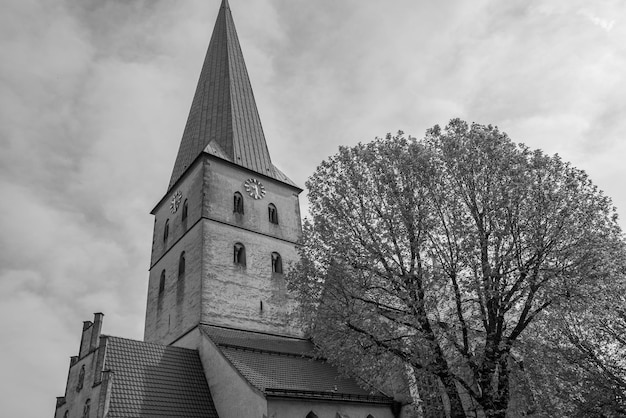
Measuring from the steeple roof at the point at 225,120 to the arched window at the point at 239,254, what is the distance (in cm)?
500

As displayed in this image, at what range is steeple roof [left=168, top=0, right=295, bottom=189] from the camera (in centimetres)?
2666

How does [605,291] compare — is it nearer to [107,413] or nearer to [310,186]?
[310,186]

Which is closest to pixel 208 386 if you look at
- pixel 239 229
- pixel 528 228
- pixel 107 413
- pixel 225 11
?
pixel 107 413

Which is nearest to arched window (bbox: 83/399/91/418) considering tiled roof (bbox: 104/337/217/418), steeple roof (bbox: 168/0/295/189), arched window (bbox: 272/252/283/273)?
tiled roof (bbox: 104/337/217/418)

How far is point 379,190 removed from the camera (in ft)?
41.8

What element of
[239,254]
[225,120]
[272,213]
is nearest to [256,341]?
[239,254]

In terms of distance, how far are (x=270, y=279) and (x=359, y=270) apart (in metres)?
11.6

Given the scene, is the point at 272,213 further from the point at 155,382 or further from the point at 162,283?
the point at 155,382

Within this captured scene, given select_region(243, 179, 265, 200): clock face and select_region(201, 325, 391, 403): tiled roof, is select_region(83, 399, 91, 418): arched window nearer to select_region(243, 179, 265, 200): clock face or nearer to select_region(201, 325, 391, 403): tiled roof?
select_region(201, 325, 391, 403): tiled roof

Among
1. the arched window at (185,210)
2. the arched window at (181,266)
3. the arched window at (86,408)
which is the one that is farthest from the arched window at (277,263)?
the arched window at (86,408)

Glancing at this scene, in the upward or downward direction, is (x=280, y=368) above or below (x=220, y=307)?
below

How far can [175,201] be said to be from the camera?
26.2m

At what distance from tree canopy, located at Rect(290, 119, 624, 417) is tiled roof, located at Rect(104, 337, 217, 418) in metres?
6.61

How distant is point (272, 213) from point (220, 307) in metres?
6.81
